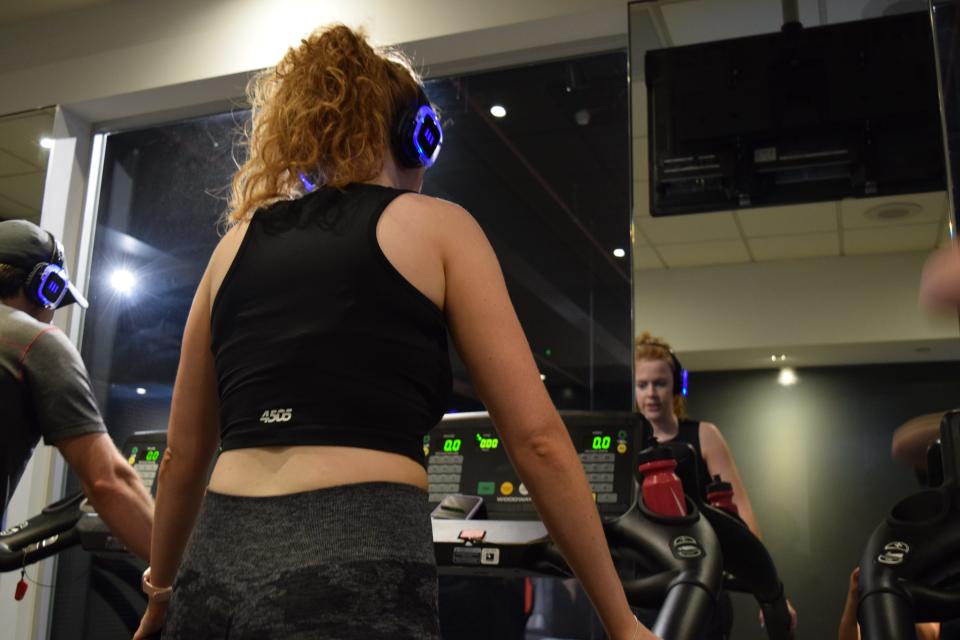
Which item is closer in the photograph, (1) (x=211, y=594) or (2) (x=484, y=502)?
(1) (x=211, y=594)

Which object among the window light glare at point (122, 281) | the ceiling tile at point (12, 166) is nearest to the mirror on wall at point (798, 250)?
the window light glare at point (122, 281)

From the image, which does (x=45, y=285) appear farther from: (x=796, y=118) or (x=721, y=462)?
(x=796, y=118)

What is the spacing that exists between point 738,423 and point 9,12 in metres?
3.57

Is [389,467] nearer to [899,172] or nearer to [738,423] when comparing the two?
[738,423]

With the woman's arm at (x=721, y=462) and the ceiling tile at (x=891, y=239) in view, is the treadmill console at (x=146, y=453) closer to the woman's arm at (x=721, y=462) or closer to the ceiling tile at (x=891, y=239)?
the woman's arm at (x=721, y=462)

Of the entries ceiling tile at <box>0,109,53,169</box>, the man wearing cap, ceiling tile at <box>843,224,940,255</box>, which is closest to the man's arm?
the man wearing cap

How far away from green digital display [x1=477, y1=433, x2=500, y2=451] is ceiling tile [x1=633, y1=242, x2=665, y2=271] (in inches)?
33.6

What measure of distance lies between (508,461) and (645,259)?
940 mm

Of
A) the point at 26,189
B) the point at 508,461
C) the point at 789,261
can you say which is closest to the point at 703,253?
the point at 789,261

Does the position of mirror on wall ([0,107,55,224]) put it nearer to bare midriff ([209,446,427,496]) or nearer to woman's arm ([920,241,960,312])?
bare midriff ([209,446,427,496])

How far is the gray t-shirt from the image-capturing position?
225 cm

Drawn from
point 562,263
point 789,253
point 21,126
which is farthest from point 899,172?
point 21,126

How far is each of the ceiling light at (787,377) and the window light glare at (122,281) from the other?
9.26ft

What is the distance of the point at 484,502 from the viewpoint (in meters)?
2.46
